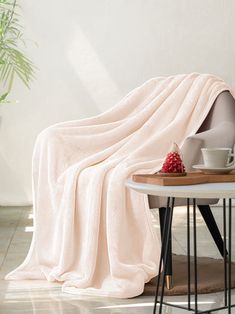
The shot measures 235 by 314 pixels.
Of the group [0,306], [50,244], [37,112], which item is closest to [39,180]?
[50,244]

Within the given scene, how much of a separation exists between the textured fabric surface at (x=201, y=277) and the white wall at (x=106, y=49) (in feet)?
9.19

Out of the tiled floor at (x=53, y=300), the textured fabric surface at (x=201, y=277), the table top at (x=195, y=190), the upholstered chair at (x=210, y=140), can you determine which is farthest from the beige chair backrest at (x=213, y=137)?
the table top at (x=195, y=190)

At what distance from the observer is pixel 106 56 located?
654cm

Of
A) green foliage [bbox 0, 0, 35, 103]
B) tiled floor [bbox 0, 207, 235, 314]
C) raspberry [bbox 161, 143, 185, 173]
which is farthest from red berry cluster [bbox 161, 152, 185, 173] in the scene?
green foliage [bbox 0, 0, 35, 103]

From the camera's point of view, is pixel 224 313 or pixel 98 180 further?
pixel 98 180

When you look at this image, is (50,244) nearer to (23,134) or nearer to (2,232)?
(2,232)

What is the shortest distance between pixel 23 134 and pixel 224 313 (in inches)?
153

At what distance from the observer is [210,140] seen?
12.0 ft

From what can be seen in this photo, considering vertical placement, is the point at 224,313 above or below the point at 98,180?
below

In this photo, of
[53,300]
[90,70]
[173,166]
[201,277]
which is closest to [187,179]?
[173,166]

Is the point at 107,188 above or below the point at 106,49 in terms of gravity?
below

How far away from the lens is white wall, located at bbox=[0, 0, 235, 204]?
6512mm

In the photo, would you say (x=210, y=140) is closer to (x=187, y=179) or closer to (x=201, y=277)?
(x=201, y=277)

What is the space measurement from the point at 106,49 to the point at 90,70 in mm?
219
